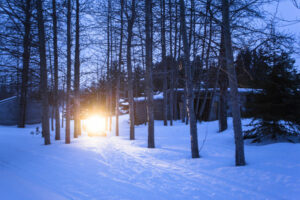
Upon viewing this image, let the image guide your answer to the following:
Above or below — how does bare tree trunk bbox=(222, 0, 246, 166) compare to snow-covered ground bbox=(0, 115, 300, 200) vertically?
above

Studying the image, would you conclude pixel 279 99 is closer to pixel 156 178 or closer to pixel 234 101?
pixel 234 101

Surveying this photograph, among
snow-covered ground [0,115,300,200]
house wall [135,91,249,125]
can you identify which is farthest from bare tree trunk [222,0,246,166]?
house wall [135,91,249,125]

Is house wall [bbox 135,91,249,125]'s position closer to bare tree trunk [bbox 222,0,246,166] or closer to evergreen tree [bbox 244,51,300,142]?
evergreen tree [bbox 244,51,300,142]

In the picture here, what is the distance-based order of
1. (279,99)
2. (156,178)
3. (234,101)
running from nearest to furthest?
(156,178) < (234,101) < (279,99)

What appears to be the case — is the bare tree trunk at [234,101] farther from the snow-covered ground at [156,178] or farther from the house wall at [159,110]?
the house wall at [159,110]

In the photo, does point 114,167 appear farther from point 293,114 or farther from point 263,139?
point 293,114

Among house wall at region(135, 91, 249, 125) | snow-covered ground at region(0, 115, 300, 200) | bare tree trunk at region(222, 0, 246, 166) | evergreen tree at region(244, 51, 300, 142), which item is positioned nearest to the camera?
snow-covered ground at region(0, 115, 300, 200)

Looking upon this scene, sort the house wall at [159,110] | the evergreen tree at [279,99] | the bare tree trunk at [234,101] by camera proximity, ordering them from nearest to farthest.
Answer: the bare tree trunk at [234,101]
the evergreen tree at [279,99]
the house wall at [159,110]

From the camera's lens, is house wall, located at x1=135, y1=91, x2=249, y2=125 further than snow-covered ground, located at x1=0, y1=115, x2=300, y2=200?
Yes

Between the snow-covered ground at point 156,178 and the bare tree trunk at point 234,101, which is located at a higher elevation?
the bare tree trunk at point 234,101

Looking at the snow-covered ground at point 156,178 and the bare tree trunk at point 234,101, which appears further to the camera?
the bare tree trunk at point 234,101

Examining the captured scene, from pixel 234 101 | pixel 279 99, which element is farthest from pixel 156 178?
pixel 279 99

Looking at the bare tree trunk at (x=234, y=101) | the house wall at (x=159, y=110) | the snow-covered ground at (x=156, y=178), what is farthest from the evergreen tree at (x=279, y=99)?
the house wall at (x=159, y=110)

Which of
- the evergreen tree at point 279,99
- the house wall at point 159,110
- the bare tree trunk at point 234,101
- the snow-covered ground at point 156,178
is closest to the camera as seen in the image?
Result: the snow-covered ground at point 156,178
